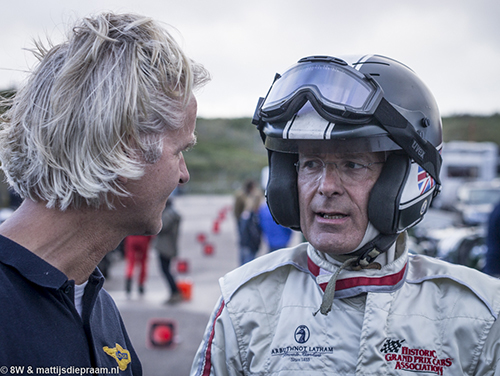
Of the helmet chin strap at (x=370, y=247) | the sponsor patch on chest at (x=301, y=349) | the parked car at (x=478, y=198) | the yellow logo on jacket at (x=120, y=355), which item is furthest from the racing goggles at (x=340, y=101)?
the parked car at (x=478, y=198)

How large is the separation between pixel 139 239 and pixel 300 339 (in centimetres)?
634

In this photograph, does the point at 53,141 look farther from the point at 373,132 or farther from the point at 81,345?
the point at 373,132

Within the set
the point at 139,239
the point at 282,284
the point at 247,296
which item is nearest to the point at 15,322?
the point at 247,296

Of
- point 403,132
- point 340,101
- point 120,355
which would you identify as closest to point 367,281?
point 403,132

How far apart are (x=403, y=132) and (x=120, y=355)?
1.42m

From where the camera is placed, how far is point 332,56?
2041mm

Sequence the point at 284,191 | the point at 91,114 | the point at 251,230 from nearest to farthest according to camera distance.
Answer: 1. the point at 91,114
2. the point at 284,191
3. the point at 251,230

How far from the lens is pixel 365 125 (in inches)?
75.7

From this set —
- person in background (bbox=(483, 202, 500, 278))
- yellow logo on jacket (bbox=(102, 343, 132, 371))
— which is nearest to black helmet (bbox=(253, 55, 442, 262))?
yellow logo on jacket (bbox=(102, 343, 132, 371))

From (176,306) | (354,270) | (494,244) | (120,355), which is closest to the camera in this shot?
(120,355)

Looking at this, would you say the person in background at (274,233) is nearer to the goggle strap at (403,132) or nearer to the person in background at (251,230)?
the person in background at (251,230)

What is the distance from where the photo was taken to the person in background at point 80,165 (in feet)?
4.77

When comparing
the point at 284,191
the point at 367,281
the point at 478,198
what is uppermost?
the point at 284,191

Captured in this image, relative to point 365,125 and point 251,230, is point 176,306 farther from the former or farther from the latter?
point 365,125
